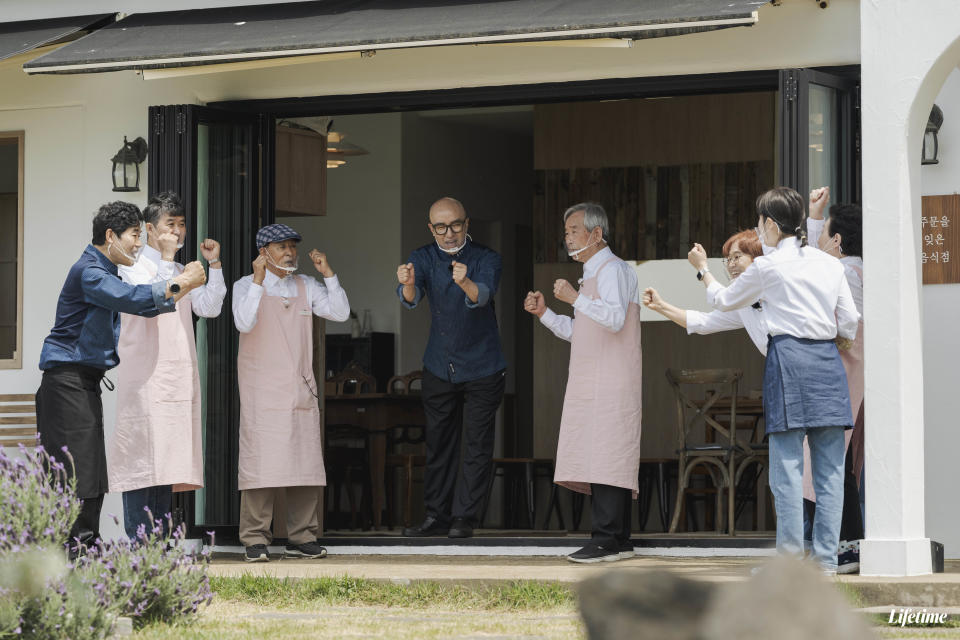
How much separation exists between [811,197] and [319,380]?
3.01 metres

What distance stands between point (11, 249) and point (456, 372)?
2.92 meters

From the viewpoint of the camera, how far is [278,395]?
8.22m

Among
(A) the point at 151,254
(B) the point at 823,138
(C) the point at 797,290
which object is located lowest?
(C) the point at 797,290

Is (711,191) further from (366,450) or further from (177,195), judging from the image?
(177,195)

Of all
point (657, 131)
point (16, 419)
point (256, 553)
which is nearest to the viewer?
point (256, 553)

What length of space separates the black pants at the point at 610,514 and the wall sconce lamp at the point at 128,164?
313 centimetres

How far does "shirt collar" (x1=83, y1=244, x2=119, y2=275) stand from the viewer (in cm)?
711

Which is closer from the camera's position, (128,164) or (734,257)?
(734,257)

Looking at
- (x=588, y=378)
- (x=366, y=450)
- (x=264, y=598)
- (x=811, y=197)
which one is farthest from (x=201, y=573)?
(x=366, y=450)

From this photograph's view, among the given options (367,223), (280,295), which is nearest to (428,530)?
(280,295)

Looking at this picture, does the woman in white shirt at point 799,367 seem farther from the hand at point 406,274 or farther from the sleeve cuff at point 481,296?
the hand at point 406,274

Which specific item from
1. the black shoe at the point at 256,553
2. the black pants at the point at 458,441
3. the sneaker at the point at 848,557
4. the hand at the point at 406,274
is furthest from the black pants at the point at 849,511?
the black shoe at the point at 256,553

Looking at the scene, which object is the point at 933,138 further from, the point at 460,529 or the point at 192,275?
the point at 192,275

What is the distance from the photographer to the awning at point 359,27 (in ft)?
23.0
